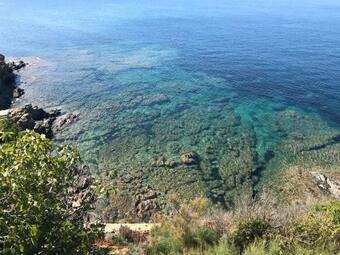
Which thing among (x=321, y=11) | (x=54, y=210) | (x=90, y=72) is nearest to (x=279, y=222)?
(x=54, y=210)

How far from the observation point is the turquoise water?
35.1 metres

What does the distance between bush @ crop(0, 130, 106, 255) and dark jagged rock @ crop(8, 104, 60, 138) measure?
99.4 feet

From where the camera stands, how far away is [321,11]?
135875 mm

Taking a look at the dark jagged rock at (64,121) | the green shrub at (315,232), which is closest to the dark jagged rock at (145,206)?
the green shrub at (315,232)

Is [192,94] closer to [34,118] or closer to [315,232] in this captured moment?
[34,118]

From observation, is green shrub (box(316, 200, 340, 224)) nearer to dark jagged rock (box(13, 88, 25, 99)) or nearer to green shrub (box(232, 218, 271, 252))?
green shrub (box(232, 218, 271, 252))

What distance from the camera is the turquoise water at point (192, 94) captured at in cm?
3509

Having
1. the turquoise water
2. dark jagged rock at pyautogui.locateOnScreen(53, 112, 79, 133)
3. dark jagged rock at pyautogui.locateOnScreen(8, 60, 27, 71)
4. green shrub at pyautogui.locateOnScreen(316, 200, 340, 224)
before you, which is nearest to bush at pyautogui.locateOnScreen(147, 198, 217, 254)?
green shrub at pyautogui.locateOnScreen(316, 200, 340, 224)

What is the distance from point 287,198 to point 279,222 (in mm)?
12649

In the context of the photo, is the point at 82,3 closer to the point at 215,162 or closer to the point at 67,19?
the point at 67,19

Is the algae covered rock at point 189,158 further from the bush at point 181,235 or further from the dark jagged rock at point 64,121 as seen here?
the bush at point 181,235

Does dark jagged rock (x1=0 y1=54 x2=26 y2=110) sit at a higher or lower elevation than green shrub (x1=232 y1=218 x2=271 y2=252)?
lower

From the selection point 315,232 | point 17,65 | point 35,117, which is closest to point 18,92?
point 35,117

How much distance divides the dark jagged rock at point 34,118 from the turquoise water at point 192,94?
2585mm
